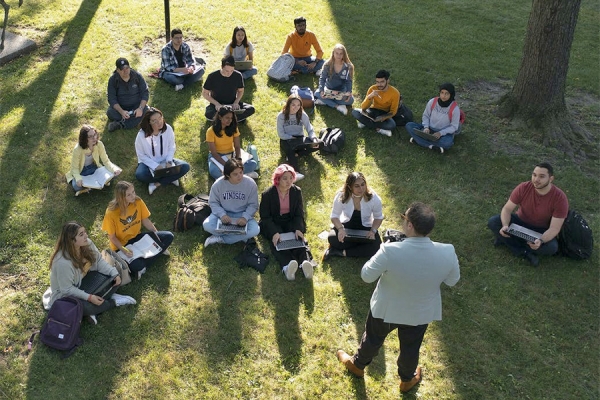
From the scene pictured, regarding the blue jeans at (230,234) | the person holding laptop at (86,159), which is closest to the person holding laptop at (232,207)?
the blue jeans at (230,234)

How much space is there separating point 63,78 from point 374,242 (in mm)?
7020

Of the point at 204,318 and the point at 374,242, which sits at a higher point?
the point at 374,242

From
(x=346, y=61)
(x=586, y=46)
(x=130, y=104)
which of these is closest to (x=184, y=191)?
(x=130, y=104)

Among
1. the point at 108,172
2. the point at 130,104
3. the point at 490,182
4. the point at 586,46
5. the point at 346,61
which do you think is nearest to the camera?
the point at 108,172

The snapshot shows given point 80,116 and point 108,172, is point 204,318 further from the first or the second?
point 80,116

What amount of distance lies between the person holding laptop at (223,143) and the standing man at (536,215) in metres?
3.68

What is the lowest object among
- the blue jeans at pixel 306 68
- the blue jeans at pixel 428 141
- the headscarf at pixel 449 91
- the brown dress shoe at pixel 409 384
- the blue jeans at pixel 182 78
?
the brown dress shoe at pixel 409 384

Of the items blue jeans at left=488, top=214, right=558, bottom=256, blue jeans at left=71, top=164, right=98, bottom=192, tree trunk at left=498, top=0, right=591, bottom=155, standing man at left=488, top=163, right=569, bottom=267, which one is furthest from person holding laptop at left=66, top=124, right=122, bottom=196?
tree trunk at left=498, top=0, right=591, bottom=155

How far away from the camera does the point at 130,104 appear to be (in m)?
9.45

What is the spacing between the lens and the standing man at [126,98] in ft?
30.1

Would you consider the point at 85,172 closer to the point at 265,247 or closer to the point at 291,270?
the point at 265,247

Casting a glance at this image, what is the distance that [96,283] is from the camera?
20.0 feet

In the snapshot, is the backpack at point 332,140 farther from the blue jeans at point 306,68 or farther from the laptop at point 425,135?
the blue jeans at point 306,68

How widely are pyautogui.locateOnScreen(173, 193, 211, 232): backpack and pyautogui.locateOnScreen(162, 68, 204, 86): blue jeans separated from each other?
3.52 m
